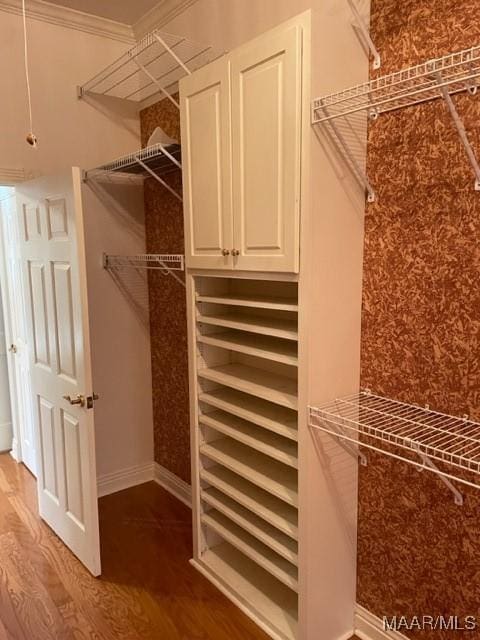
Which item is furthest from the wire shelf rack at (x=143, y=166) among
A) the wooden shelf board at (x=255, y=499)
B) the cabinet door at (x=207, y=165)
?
the wooden shelf board at (x=255, y=499)

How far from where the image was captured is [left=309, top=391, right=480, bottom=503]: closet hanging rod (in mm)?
1379

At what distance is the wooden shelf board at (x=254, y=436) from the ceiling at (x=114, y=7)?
2313 mm

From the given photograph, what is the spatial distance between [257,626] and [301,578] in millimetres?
441

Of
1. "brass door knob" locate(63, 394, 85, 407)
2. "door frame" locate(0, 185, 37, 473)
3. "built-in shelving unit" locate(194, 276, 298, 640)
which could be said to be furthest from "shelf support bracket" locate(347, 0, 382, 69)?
"door frame" locate(0, 185, 37, 473)

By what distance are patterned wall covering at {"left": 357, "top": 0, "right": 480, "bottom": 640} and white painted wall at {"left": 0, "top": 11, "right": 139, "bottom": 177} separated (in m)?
1.87

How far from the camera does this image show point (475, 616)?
5.08 ft

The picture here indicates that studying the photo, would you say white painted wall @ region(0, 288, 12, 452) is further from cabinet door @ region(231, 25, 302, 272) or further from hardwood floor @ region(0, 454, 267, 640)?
cabinet door @ region(231, 25, 302, 272)

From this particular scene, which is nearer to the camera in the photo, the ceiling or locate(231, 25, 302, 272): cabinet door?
locate(231, 25, 302, 272): cabinet door

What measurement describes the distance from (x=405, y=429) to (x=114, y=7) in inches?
108

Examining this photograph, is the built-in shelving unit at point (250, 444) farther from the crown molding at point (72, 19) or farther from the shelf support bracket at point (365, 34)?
the crown molding at point (72, 19)

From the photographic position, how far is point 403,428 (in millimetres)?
1532

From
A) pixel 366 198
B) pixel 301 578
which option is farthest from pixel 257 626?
pixel 366 198

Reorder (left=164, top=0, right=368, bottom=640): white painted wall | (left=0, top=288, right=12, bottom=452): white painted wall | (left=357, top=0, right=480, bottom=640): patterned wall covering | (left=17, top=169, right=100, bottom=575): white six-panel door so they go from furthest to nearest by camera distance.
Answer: (left=0, top=288, right=12, bottom=452): white painted wall < (left=17, top=169, right=100, bottom=575): white six-panel door < (left=164, top=0, right=368, bottom=640): white painted wall < (left=357, top=0, right=480, bottom=640): patterned wall covering

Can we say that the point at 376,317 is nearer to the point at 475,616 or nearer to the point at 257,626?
the point at 475,616
